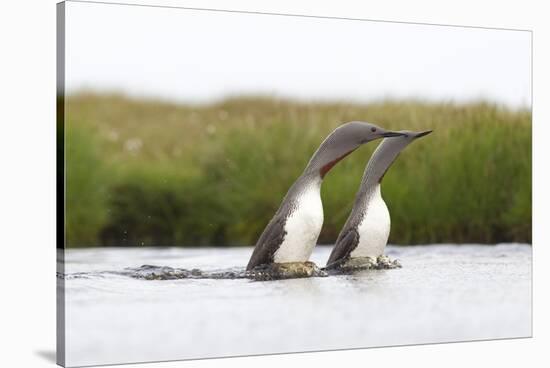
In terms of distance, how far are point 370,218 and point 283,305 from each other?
1009 millimetres

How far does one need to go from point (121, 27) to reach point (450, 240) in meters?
3.06

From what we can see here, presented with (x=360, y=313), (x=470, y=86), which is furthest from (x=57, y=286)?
(x=470, y=86)

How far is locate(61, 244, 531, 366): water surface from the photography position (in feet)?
25.4

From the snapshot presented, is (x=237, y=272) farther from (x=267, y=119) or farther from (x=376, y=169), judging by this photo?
(x=376, y=169)

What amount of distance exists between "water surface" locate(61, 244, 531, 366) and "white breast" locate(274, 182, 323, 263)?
0.59 feet

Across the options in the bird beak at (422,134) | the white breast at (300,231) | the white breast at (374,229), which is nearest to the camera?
the white breast at (300,231)

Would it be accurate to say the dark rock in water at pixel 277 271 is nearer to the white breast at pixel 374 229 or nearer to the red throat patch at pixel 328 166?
the white breast at pixel 374 229

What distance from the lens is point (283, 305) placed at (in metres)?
8.22

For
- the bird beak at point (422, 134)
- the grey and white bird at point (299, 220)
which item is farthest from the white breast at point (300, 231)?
the bird beak at point (422, 134)

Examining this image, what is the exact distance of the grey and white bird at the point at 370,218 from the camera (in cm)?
864

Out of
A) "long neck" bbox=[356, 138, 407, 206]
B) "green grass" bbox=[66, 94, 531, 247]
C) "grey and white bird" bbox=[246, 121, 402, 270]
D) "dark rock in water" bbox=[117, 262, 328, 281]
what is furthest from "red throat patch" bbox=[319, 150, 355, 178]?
"dark rock in water" bbox=[117, 262, 328, 281]

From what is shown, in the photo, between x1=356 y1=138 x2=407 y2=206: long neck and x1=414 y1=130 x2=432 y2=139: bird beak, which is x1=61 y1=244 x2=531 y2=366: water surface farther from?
x1=414 y1=130 x2=432 y2=139: bird beak

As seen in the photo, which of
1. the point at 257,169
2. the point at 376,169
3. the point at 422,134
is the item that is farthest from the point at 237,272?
the point at 422,134

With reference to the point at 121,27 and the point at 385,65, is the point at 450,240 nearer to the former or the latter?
the point at 385,65
